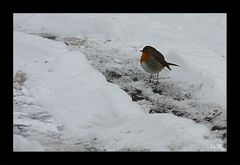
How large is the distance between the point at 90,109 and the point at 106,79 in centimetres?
98

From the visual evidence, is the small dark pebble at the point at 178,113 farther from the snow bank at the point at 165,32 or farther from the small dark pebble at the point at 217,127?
the snow bank at the point at 165,32

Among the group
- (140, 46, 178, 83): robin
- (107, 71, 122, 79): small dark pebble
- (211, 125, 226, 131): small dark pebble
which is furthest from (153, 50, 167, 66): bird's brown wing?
(211, 125, 226, 131): small dark pebble

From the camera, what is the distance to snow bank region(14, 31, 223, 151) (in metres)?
4.46

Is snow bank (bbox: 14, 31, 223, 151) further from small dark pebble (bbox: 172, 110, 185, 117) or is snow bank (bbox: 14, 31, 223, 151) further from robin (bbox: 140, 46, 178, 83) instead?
robin (bbox: 140, 46, 178, 83)

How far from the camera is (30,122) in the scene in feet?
16.1

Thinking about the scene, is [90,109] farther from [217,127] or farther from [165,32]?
[165,32]

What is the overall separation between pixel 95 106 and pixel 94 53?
1879 millimetres

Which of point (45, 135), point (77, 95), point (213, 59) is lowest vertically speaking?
point (45, 135)

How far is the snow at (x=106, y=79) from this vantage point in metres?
4.58


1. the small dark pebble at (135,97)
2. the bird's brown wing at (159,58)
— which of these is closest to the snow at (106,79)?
the small dark pebble at (135,97)
